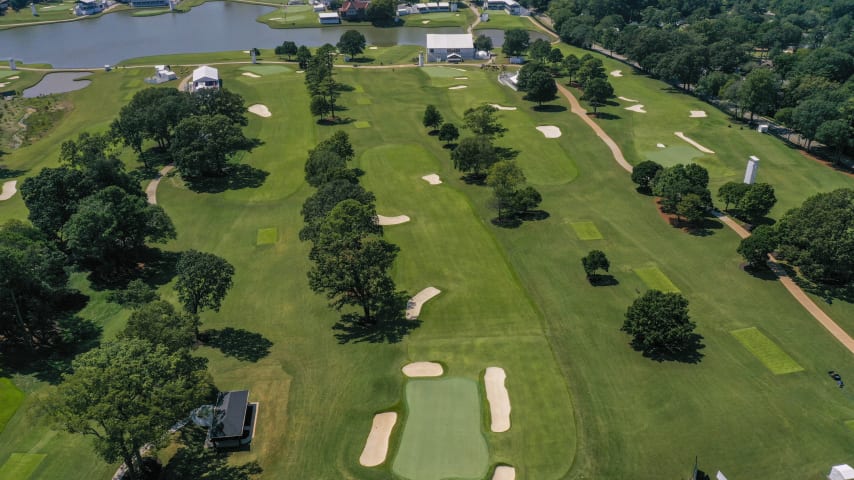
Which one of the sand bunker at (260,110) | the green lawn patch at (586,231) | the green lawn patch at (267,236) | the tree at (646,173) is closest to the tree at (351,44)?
the sand bunker at (260,110)

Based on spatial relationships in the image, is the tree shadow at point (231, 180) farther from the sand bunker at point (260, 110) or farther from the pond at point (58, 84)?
the pond at point (58, 84)

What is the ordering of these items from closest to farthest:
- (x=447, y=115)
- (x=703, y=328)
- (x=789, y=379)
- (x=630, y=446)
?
(x=630, y=446) < (x=789, y=379) < (x=703, y=328) < (x=447, y=115)

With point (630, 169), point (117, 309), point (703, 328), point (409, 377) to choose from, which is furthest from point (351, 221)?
point (630, 169)

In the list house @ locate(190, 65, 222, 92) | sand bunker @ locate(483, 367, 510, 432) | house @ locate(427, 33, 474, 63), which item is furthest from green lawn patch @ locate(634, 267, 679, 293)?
house @ locate(427, 33, 474, 63)

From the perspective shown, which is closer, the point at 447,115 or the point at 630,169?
the point at 630,169

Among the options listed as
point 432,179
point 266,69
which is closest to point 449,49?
point 266,69

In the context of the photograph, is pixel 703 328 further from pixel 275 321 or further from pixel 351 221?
pixel 275 321
